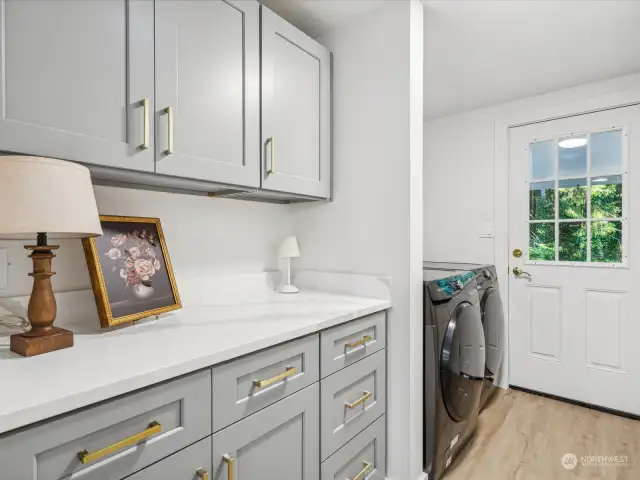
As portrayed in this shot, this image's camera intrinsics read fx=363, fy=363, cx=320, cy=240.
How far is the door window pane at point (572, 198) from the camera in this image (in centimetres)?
259

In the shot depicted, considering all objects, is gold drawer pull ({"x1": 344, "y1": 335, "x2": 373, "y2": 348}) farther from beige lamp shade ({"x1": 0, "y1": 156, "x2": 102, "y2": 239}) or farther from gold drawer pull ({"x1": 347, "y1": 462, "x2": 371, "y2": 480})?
beige lamp shade ({"x1": 0, "y1": 156, "x2": 102, "y2": 239})

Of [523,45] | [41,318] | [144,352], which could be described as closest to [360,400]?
[144,352]

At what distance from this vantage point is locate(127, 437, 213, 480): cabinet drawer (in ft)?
2.64

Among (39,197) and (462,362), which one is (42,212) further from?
(462,362)

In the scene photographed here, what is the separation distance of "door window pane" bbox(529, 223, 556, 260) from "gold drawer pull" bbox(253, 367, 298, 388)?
2.37 metres

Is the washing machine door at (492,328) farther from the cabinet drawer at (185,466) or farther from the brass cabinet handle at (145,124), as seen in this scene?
the brass cabinet handle at (145,124)

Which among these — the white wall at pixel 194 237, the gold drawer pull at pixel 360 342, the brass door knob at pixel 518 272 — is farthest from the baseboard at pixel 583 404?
the white wall at pixel 194 237

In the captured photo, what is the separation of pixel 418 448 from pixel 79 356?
1.47m

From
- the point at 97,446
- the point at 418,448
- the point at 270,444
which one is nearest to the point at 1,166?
the point at 97,446

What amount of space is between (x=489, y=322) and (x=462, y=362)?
0.68 metres

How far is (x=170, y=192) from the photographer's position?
1537 millimetres

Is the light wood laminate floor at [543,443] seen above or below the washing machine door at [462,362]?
below

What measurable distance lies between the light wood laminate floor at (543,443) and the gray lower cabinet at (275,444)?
1006 mm

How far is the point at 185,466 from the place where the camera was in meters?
0.86
